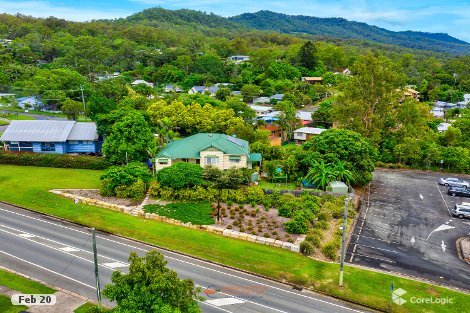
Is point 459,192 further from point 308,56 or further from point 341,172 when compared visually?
point 308,56

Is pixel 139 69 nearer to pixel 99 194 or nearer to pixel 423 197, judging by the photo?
pixel 99 194

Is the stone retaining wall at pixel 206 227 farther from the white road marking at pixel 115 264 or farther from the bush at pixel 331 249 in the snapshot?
the white road marking at pixel 115 264

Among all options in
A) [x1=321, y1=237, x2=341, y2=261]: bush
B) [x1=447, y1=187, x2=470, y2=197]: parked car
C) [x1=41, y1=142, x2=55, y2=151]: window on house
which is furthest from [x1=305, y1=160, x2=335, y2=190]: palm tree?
[x1=41, y1=142, x2=55, y2=151]: window on house

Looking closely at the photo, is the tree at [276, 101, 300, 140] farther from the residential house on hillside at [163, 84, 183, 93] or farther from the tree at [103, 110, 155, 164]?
the residential house on hillside at [163, 84, 183, 93]

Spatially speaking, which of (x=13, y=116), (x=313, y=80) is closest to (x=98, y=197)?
(x=13, y=116)

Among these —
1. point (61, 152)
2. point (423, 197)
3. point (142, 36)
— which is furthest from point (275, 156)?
point (142, 36)

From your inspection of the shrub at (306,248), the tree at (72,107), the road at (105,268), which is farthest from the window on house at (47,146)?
the shrub at (306,248)
